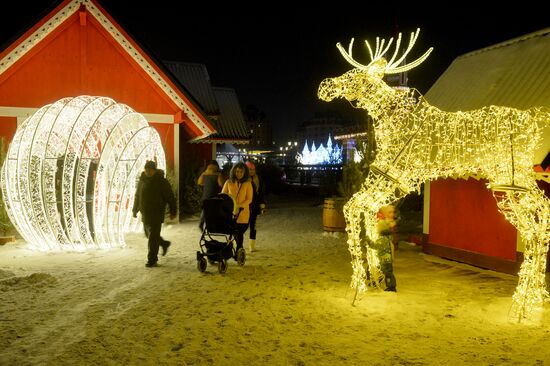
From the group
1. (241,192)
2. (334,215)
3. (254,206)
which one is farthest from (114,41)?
(334,215)

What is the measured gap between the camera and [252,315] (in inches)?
251

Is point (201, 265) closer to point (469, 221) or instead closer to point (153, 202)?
point (153, 202)

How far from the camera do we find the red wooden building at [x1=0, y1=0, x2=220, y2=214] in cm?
1399

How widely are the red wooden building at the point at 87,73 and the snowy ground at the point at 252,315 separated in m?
5.95

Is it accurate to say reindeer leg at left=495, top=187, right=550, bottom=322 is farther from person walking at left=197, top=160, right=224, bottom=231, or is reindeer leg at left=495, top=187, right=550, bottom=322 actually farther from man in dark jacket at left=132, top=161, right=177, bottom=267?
person walking at left=197, top=160, right=224, bottom=231

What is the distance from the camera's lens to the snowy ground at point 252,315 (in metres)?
5.09

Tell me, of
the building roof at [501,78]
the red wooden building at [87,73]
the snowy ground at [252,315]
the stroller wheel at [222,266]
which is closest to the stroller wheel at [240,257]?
the snowy ground at [252,315]

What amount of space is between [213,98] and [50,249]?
13342mm

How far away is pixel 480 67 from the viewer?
431 inches

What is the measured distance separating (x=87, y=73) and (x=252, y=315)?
435 inches

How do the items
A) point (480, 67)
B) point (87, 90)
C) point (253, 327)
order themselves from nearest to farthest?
1. point (253, 327)
2. point (480, 67)
3. point (87, 90)

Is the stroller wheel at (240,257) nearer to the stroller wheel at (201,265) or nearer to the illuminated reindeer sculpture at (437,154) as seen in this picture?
the stroller wheel at (201,265)

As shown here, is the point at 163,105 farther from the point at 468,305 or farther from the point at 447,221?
the point at 468,305

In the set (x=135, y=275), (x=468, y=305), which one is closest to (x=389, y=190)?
(x=468, y=305)
